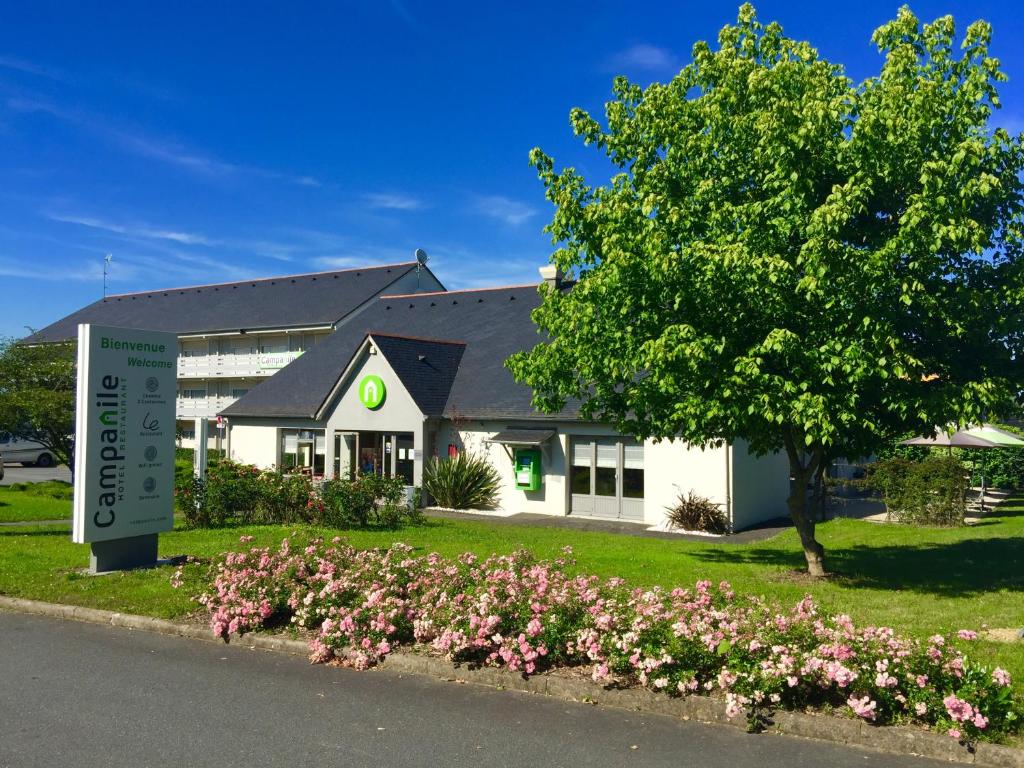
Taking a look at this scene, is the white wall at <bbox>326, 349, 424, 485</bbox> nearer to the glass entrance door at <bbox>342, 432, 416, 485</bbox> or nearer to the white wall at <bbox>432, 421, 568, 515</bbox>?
the glass entrance door at <bbox>342, 432, 416, 485</bbox>

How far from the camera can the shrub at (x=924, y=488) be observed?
67.3ft

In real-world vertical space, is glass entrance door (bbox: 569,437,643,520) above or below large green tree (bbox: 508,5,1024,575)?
below

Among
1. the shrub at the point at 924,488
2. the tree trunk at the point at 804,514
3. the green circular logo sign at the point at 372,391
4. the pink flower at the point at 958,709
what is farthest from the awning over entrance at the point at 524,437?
the pink flower at the point at 958,709

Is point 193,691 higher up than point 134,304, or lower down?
lower down

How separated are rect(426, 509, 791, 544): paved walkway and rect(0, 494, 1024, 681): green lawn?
74cm

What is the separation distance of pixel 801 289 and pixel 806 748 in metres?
6.12

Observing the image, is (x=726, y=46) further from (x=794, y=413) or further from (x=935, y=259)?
(x=794, y=413)

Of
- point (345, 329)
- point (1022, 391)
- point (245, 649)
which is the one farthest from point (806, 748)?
point (345, 329)

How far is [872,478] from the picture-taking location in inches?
862

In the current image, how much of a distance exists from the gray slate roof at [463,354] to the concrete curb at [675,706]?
48.7 feet

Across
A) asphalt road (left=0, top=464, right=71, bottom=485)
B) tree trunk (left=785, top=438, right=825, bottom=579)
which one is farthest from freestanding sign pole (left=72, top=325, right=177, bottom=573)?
asphalt road (left=0, top=464, right=71, bottom=485)

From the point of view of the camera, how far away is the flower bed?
602cm

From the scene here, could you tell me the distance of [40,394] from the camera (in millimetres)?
24875

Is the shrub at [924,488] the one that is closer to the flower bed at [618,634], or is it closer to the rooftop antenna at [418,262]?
the flower bed at [618,634]
